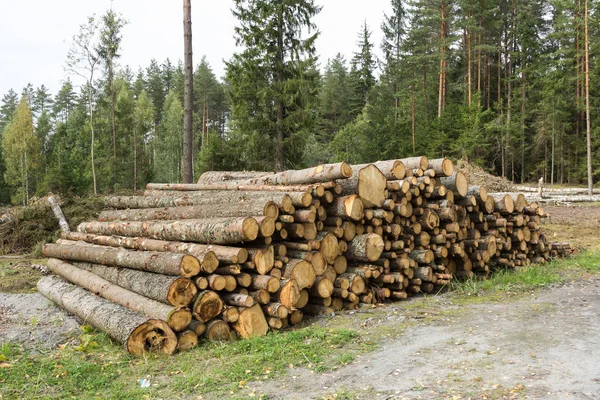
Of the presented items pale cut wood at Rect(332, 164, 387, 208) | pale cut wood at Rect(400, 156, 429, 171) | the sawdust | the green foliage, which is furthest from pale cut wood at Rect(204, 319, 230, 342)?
the green foliage

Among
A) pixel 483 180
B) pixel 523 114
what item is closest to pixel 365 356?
pixel 483 180

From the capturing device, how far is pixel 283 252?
6113mm

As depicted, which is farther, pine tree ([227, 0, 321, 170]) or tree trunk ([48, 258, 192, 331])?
pine tree ([227, 0, 321, 170])

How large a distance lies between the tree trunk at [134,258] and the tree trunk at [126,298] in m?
0.26

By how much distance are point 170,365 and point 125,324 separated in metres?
0.84

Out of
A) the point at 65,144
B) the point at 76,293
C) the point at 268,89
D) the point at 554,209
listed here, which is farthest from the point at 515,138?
the point at 65,144

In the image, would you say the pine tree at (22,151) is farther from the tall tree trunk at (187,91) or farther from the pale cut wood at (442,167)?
the pale cut wood at (442,167)

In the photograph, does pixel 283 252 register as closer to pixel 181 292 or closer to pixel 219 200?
pixel 181 292

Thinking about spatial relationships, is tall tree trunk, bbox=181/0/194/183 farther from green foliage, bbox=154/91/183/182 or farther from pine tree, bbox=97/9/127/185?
green foliage, bbox=154/91/183/182

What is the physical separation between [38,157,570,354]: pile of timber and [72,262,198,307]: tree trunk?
0.02m

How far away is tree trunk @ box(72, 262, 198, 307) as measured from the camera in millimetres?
5219

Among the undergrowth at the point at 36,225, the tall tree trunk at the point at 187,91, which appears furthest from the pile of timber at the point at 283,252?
the tall tree trunk at the point at 187,91

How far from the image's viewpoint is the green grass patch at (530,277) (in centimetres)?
699

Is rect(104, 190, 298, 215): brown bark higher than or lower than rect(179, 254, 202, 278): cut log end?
higher
